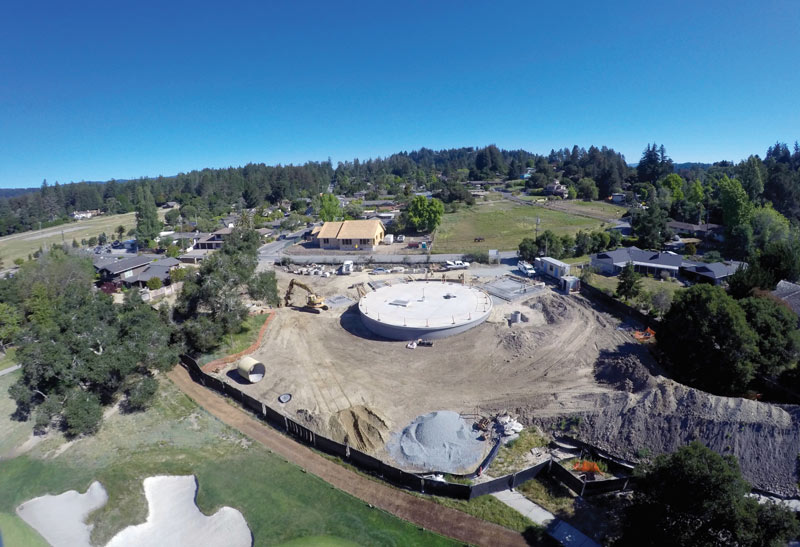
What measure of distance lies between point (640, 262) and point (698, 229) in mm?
28301

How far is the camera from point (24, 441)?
22.2m

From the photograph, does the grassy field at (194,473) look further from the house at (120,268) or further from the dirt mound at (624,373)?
the house at (120,268)

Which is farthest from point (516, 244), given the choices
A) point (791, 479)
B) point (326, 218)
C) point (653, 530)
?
point (653, 530)

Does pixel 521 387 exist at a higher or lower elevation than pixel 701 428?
lower

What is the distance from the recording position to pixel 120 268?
164ft

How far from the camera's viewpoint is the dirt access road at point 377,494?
15.5 meters

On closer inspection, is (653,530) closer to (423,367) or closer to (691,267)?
(423,367)

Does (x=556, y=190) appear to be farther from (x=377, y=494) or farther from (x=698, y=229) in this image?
(x=377, y=494)

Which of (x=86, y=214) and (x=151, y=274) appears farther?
(x=86, y=214)

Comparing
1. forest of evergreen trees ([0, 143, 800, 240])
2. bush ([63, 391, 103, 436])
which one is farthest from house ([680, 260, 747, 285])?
bush ([63, 391, 103, 436])

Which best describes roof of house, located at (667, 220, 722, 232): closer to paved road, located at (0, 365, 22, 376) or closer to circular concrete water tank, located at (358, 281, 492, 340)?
circular concrete water tank, located at (358, 281, 492, 340)

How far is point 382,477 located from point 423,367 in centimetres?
1035

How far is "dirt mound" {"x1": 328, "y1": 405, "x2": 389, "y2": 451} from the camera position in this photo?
20375 mm

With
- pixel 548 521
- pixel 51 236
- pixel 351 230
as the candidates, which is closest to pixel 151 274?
pixel 351 230
